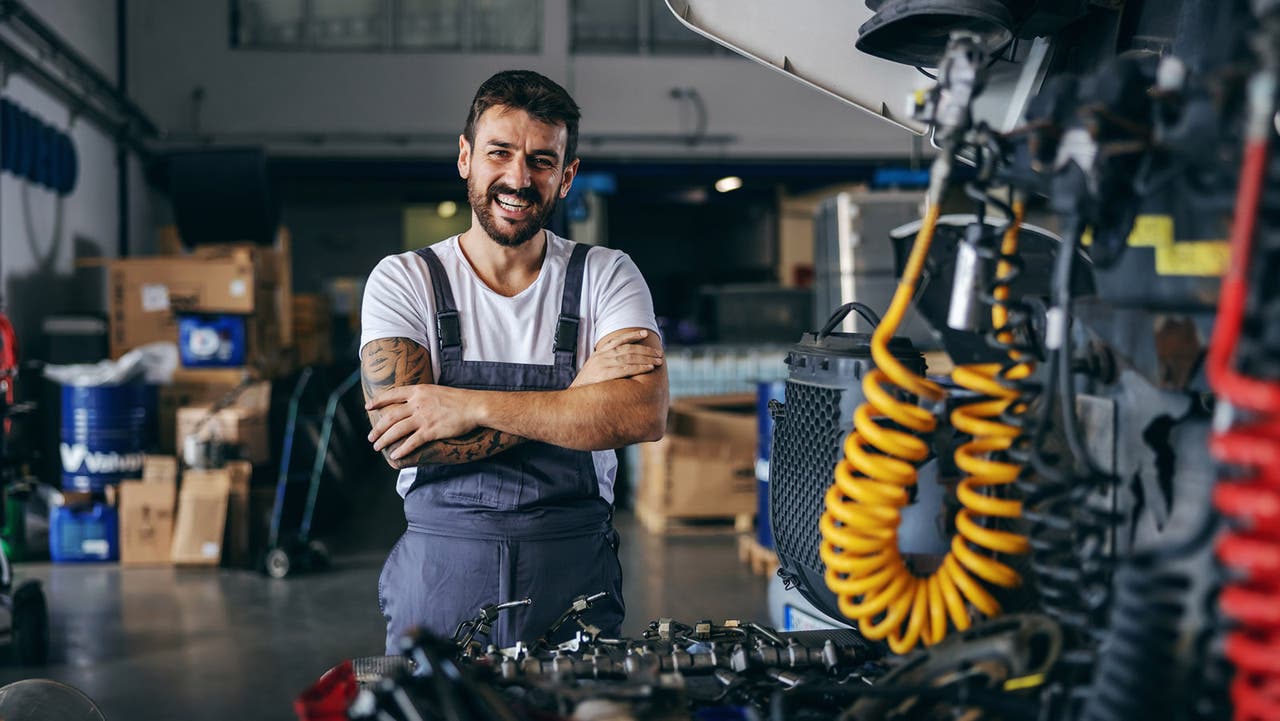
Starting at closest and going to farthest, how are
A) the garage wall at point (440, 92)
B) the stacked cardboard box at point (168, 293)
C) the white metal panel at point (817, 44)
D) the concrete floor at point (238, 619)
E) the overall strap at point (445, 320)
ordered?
the white metal panel at point (817, 44) → the overall strap at point (445, 320) → the concrete floor at point (238, 619) → the stacked cardboard box at point (168, 293) → the garage wall at point (440, 92)

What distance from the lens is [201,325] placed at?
612 centimetres

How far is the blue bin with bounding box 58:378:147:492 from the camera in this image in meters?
5.33

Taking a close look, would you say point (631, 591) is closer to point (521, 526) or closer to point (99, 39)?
point (521, 526)

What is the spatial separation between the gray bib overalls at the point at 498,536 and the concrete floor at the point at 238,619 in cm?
181

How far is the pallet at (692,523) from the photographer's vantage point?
5.83 m

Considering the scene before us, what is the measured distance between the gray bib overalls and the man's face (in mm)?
140

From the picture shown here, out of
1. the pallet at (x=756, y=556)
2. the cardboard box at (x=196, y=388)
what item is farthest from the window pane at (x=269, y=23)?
the pallet at (x=756, y=556)

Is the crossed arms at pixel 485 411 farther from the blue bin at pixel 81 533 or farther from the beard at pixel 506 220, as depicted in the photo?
the blue bin at pixel 81 533

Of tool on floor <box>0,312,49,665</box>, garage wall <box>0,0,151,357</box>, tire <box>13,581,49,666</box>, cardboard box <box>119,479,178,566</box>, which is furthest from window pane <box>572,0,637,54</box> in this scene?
tire <box>13,581,49,666</box>

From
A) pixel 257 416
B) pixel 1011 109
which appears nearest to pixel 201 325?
pixel 257 416

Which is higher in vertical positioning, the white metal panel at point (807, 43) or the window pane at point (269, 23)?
the window pane at point (269, 23)

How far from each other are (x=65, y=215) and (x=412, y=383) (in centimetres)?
645

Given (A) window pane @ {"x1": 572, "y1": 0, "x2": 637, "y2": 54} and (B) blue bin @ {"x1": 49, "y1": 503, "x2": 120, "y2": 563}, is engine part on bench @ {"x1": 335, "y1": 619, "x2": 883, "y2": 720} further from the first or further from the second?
(A) window pane @ {"x1": 572, "y1": 0, "x2": 637, "y2": 54}

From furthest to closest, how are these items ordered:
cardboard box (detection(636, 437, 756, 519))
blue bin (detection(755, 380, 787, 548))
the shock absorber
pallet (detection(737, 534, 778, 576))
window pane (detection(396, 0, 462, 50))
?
window pane (detection(396, 0, 462, 50)) < cardboard box (detection(636, 437, 756, 519)) < pallet (detection(737, 534, 778, 576)) < blue bin (detection(755, 380, 787, 548)) < the shock absorber
